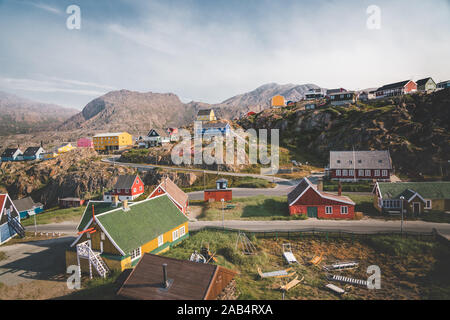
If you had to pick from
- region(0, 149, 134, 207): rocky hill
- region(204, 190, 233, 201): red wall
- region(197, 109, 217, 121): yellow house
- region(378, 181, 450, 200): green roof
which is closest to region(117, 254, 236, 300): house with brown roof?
region(204, 190, 233, 201): red wall

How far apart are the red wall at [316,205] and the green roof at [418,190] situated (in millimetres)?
7107

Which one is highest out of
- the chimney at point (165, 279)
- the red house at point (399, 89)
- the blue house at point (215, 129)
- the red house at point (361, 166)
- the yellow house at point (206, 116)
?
the red house at point (399, 89)

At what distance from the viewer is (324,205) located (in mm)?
35688

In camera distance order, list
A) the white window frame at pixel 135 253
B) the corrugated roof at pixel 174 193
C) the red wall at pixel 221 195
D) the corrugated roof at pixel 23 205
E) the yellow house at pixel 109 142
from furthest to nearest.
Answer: the yellow house at pixel 109 142 → the corrugated roof at pixel 23 205 → the red wall at pixel 221 195 → the corrugated roof at pixel 174 193 → the white window frame at pixel 135 253

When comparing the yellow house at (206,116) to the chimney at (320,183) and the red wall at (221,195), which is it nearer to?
the chimney at (320,183)

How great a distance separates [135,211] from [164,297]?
14029 millimetres

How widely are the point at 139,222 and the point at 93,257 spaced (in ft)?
16.0

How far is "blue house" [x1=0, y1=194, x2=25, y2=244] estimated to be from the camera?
3259cm

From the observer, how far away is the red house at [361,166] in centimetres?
5278

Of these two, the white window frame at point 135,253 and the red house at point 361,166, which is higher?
the red house at point 361,166

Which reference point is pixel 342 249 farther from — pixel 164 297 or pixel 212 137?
pixel 212 137

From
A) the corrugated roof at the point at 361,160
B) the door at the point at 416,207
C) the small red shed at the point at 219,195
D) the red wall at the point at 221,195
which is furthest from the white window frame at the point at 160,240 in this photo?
the corrugated roof at the point at 361,160

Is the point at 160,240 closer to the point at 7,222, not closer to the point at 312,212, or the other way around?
the point at 312,212

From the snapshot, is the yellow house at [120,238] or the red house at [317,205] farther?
the red house at [317,205]
